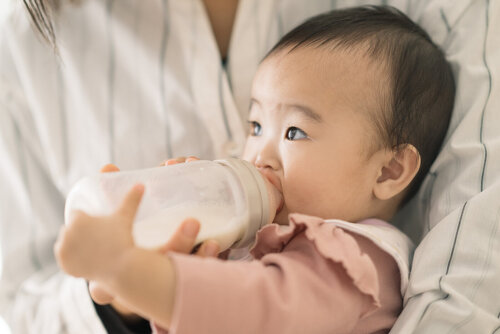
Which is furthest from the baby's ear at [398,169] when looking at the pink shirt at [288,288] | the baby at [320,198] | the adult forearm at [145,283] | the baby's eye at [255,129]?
the adult forearm at [145,283]

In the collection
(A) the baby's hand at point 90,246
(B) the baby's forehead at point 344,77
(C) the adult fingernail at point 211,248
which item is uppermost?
(B) the baby's forehead at point 344,77

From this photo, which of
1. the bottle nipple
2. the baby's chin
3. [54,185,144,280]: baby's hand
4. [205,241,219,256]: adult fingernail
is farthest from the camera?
the baby's chin

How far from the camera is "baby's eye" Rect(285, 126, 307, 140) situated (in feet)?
3.00

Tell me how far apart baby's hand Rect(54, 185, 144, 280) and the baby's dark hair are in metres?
0.54

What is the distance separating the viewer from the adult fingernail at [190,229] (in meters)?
0.66

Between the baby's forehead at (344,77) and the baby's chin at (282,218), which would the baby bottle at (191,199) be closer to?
the baby's chin at (282,218)

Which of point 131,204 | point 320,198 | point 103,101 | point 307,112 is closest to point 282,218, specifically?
point 320,198

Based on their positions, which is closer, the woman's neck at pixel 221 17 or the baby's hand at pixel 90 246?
the baby's hand at pixel 90 246

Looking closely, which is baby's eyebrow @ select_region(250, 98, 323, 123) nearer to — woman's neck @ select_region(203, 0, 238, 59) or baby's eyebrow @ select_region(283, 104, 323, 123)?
baby's eyebrow @ select_region(283, 104, 323, 123)

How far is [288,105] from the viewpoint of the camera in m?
0.92

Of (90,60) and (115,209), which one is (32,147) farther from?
(115,209)

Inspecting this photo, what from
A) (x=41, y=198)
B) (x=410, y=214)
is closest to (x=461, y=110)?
(x=410, y=214)

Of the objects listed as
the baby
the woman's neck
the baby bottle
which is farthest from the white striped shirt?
the baby bottle

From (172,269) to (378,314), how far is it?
1.31ft
